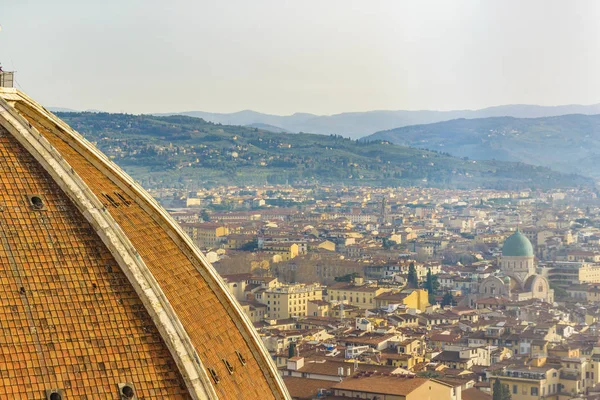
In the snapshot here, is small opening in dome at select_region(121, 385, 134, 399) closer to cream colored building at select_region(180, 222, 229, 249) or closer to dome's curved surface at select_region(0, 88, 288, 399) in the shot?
dome's curved surface at select_region(0, 88, 288, 399)

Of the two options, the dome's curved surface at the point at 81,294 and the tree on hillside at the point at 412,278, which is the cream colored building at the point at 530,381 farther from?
the dome's curved surface at the point at 81,294

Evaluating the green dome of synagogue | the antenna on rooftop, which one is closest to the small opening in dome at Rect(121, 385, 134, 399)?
the antenna on rooftop

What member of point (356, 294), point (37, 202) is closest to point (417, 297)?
point (356, 294)

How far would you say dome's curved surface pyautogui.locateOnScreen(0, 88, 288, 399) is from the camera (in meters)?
7.29

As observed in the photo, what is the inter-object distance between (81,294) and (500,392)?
41875 mm

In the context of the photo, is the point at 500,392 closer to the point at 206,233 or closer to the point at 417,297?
the point at 417,297

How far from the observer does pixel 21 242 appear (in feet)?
25.0

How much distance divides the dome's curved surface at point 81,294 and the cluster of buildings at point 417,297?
1030 cm

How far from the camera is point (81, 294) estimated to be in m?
7.62

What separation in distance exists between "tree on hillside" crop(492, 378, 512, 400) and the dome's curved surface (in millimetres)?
39675

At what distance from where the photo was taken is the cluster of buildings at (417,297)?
51.4m

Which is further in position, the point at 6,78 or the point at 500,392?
the point at 500,392

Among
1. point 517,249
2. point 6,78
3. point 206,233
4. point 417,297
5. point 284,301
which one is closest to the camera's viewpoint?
point 6,78

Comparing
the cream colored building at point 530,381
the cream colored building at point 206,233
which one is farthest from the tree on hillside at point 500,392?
the cream colored building at point 206,233
